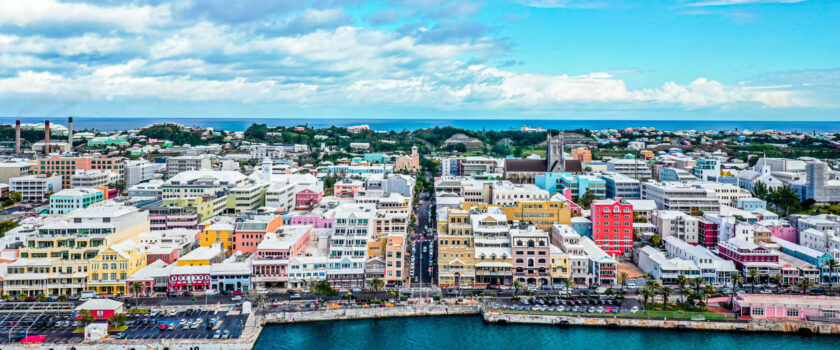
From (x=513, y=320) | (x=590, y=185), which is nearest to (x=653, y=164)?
(x=590, y=185)

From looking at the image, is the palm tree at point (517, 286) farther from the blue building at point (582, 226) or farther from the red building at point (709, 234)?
the red building at point (709, 234)

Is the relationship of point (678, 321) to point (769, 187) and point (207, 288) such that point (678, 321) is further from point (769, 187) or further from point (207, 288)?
point (769, 187)

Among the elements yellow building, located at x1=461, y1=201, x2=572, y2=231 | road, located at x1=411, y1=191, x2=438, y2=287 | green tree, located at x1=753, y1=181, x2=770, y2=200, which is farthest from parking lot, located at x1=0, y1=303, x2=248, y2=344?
green tree, located at x1=753, y1=181, x2=770, y2=200

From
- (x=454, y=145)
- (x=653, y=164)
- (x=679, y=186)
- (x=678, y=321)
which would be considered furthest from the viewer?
(x=454, y=145)

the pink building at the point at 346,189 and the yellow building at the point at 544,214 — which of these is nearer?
the yellow building at the point at 544,214

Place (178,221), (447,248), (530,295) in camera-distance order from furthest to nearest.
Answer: (178,221) < (447,248) < (530,295)

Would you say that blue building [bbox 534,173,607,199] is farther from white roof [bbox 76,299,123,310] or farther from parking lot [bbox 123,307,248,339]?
white roof [bbox 76,299,123,310]

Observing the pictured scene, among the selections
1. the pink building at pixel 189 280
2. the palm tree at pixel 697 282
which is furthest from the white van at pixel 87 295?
the palm tree at pixel 697 282
